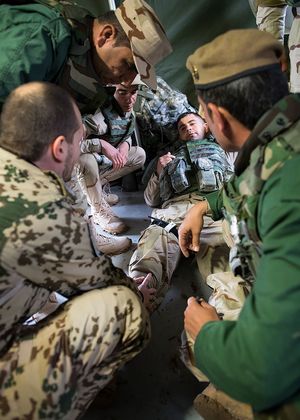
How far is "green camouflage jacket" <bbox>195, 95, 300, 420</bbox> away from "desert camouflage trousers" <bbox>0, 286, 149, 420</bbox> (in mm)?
326

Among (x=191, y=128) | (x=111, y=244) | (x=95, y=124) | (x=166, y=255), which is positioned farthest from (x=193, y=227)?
(x=191, y=128)

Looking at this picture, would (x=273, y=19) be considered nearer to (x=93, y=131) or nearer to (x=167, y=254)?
(x=93, y=131)

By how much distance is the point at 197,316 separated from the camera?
49.4 inches

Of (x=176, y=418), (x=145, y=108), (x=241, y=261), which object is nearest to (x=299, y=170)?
(x=241, y=261)

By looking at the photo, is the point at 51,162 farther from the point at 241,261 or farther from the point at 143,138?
the point at 143,138

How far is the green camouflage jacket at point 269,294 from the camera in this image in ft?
2.54

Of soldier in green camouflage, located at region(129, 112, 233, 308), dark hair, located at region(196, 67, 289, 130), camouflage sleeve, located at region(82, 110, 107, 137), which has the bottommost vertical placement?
soldier in green camouflage, located at region(129, 112, 233, 308)

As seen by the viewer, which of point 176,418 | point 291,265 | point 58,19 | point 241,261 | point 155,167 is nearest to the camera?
point 291,265

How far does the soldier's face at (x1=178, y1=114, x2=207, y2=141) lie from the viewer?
2980 mm

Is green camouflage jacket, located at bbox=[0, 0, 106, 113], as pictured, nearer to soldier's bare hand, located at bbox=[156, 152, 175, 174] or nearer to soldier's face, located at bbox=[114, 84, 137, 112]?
soldier's face, located at bbox=[114, 84, 137, 112]

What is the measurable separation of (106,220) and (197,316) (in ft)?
5.35

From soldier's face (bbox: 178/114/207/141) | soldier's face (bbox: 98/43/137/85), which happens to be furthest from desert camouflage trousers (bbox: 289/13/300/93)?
soldier's face (bbox: 98/43/137/85)

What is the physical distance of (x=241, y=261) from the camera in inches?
47.9

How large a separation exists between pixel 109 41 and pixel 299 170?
48.1 inches
